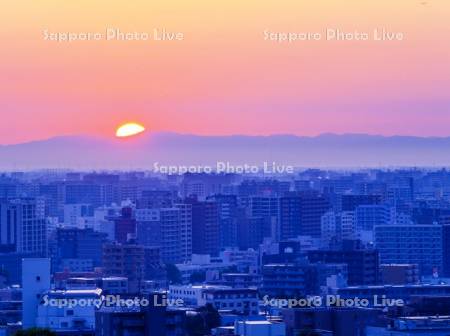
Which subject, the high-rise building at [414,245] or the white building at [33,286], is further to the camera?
the high-rise building at [414,245]

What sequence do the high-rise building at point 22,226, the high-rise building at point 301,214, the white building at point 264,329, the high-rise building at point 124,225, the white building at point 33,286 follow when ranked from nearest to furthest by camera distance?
the white building at point 264,329
the white building at point 33,286
the high-rise building at point 22,226
the high-rise building at point 124,225
the high-rise building at point 301,214

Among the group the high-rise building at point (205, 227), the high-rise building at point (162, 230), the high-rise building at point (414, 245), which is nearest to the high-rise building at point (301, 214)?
the high-rise building at point (205, 227)

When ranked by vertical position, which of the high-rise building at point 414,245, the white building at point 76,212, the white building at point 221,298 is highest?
the white building at point 76,212

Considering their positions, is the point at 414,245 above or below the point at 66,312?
above

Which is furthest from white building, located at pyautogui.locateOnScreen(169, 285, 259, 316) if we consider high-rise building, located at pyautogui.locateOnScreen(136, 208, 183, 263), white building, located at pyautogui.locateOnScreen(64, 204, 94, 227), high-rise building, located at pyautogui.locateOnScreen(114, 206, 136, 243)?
white building, located at pyautogui.locateOnScreen(64, 204, 94, 227)

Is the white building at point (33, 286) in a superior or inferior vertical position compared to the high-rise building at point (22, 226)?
inferior

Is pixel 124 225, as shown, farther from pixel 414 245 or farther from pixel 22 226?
pixel 414 245

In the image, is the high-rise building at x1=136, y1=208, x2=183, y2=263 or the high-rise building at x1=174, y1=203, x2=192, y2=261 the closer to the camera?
A: the high-rise building at x1=136, y1=208, x2=183, y2=263

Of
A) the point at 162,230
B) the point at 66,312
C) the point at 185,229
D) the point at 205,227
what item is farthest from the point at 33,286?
the point at 205,227

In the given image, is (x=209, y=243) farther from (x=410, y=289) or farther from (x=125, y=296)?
(x=125, y=296)

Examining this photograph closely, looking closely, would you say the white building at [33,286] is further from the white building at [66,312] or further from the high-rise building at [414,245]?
the high-rise building at [414,245]

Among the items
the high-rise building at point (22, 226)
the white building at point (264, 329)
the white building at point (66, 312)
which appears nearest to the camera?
the white building at point (264, 329)

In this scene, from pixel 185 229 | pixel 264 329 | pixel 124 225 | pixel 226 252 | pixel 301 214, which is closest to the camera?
pixel 264 329

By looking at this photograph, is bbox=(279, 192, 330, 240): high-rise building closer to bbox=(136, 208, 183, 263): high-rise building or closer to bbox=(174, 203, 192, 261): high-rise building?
bbox=(174, 203, 192, 261): high-rise building
